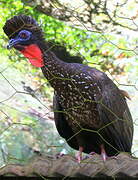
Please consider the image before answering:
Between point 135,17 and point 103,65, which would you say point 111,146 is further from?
point 135,17

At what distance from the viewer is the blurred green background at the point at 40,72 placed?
1.30 meters

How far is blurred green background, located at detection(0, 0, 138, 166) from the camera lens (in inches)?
51.1

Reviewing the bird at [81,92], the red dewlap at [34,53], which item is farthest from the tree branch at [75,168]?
the red dewlap at [34,53]

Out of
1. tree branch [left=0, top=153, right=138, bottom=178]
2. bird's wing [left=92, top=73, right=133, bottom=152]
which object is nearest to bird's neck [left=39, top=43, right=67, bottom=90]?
bird's wing [left=92, top=73, right=133, bottom=152]

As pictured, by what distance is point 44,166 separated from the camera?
0.91 metres

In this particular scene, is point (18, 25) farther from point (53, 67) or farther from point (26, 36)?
point (53, 67)

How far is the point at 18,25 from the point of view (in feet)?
3.77

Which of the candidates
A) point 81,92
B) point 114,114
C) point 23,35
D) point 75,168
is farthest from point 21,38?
point 75,168

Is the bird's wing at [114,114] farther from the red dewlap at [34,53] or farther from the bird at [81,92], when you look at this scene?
the red dewlap at [34,53]

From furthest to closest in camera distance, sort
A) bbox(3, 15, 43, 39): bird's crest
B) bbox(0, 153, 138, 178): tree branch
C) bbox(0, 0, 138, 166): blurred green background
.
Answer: bbox(0, 0, 138, 166): blurred green background, bbox(3, 15, 43, 39): bird's crest, bbox(0, 153, 138, 178): tree branch

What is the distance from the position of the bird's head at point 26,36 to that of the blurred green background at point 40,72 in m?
0.05

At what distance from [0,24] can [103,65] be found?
0.40 metres

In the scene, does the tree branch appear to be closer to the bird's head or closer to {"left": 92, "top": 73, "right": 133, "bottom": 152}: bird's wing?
{"left": 92, "top": 73, "right": 133, "bottom": 152}: bird's wing

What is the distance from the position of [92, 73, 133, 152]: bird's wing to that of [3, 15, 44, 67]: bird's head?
0.21 meters
